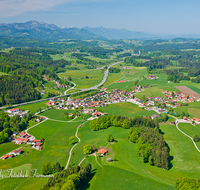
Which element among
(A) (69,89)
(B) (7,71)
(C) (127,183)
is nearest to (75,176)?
(C) (127,183)

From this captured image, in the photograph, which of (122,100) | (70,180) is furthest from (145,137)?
(122,100)

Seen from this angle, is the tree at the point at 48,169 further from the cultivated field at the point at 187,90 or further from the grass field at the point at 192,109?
the cultivated field at the point at 187,90

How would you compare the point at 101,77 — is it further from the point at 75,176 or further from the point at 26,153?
the point at 75,176

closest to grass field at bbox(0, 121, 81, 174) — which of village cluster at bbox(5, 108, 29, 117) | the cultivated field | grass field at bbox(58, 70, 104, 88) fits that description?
village cluster at bbox(5, 108, 29, 117)

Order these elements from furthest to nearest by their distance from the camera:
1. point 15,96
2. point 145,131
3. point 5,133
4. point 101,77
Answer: point 101,77
point 15,96
point 5,133
point 145,131

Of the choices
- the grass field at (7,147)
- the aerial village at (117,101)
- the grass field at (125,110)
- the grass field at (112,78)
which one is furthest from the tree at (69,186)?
the grass field at (112,78)

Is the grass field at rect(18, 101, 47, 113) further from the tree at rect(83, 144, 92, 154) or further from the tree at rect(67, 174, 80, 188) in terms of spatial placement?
the tree at rect(67, 174, 80, 188)

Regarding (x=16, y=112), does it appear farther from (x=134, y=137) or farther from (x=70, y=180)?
(x=70, y=180)
